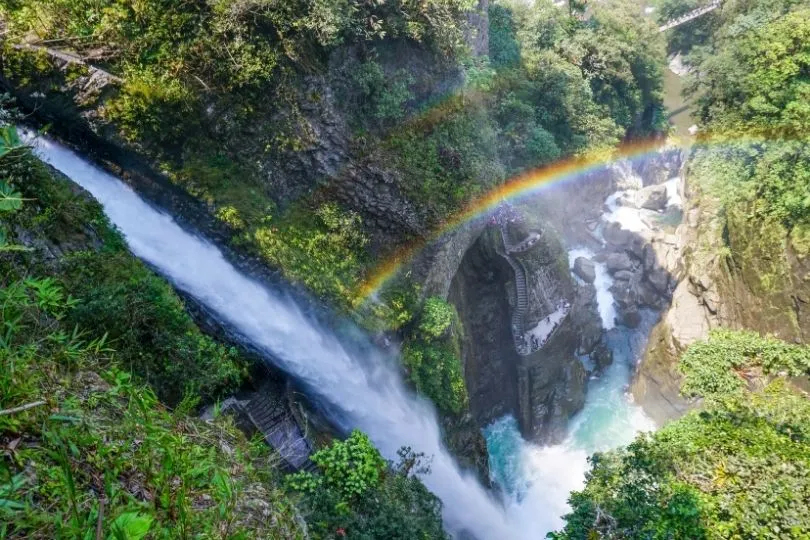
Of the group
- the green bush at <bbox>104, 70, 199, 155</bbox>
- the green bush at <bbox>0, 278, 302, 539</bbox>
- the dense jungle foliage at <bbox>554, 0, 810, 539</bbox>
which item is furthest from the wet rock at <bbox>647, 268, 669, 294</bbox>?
the green bush at <bbox>0, 278, 302, 539</bbox>

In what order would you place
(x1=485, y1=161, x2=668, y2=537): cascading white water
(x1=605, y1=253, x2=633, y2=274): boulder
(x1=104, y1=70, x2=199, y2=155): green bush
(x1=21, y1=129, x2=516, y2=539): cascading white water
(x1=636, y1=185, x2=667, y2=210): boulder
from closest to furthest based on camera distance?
(x1=104, y1=70, x2=199, y2=155): green bush, (x1=21, y1=129, x2=516, y2=539): cascading white water, (x1=485, y1=161, x2=668, y2=537): cascading white water, (x1=605, y1=253, x2=633, y2=274): boulder, (x1=636, y1=185, x2=667, y2=210): boulder

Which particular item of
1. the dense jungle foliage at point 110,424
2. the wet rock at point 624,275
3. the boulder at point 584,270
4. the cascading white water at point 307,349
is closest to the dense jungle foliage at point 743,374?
the dense jungle foliage at point 110,424

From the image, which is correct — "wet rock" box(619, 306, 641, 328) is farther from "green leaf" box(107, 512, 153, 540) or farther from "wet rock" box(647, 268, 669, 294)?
"green leaf" box(107, 512, 153, 540)

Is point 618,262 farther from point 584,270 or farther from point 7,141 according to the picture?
point 7,141

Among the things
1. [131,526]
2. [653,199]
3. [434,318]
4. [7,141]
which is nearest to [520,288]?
[434,318]

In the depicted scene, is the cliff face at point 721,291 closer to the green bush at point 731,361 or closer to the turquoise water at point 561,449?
the turquoise water at point 561,449

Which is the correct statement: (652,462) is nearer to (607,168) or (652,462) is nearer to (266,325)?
(266,325)
